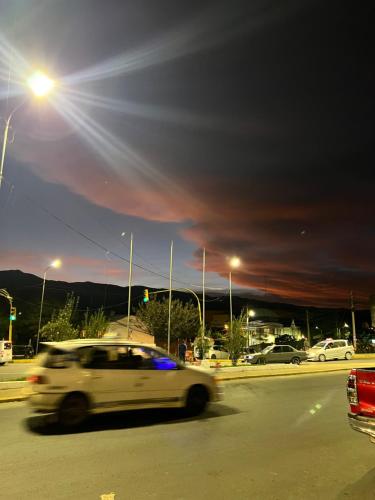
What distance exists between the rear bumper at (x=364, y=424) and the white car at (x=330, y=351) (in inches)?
1168

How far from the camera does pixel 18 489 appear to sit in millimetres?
4871

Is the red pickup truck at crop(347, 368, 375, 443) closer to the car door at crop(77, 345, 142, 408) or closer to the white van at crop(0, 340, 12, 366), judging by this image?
the car door at crop(77, 345, 142, 408)

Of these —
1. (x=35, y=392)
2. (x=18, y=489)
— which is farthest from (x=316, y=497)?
(x=35, y=392)

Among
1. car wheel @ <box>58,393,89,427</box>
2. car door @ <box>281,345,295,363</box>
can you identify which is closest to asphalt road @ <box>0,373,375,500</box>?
car wheel @ <box>58,393,89,427</box>

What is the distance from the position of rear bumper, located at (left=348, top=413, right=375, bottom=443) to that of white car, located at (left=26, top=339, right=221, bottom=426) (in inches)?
168

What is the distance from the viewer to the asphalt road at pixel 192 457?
4879 millimetres

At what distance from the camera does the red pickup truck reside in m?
5.35

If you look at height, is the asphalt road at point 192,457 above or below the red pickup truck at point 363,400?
below

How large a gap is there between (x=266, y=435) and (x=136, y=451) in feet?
7.72

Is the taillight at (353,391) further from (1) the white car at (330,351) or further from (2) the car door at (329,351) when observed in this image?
(2) the car door at (329,351)

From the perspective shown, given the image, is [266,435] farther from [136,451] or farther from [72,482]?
[72,482]

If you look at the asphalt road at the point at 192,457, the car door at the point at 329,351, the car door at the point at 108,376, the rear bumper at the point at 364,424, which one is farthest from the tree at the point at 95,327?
the car door at the point at 329,351

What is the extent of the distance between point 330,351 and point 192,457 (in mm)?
30945

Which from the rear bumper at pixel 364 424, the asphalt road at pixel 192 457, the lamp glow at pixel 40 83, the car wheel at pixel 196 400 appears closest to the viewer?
the asphalt road at pixel 192 457
